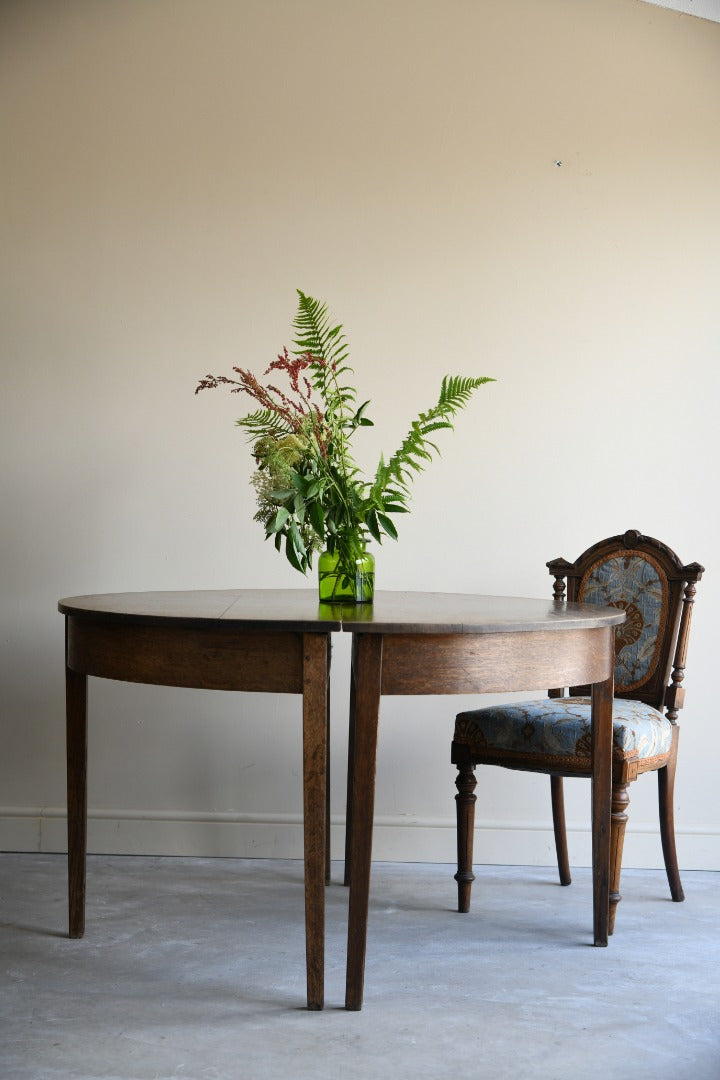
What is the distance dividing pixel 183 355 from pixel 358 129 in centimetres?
87

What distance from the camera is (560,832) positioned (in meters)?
2.87

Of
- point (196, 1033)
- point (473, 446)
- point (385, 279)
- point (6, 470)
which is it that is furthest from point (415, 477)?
point (196, 1033)

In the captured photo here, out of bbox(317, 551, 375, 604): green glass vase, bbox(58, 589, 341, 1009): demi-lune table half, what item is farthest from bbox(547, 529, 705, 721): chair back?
bbox(58, 589, 341, 1009): demi-lune table half

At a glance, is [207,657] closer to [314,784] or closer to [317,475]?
[314,784]

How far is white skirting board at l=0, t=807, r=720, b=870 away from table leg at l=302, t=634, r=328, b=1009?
3.99 ft

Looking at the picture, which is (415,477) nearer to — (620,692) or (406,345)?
(406,345)

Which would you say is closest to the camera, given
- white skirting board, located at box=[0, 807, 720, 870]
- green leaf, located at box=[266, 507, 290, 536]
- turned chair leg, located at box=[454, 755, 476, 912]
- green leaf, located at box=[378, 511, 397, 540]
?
green leaf, located at box=[266, 507, 290, 536]

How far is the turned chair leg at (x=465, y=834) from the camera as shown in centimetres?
258

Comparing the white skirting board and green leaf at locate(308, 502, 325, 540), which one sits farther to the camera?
the white skirting board

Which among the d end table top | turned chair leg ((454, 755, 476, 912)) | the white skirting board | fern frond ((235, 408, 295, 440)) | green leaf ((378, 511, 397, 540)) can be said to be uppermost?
fern frond ((235, 408, 295, 440))

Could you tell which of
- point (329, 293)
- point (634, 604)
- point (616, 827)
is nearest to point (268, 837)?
point (616, 827)

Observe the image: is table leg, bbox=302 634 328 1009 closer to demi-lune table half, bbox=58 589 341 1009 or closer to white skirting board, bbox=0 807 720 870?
demi-lune table half, bbox=58 589 341 1009

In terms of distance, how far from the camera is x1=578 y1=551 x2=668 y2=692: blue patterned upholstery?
273 centimetres

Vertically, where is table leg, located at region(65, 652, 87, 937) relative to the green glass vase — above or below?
below
